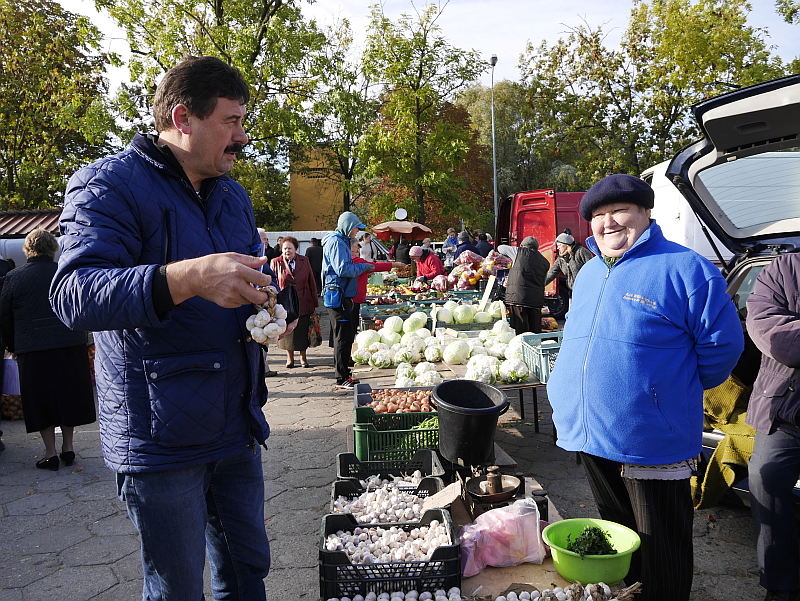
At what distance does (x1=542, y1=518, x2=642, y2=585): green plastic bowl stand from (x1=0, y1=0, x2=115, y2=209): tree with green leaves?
15.2 metres

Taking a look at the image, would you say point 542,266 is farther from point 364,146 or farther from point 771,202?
point 364,146

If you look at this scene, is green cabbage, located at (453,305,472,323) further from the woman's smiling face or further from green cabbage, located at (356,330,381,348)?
the woman's smiling face

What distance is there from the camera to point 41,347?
477cm

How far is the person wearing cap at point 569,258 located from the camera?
8414 millimetres

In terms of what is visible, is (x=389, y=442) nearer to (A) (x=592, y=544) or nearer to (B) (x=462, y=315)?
(A) (x=592, y=544)

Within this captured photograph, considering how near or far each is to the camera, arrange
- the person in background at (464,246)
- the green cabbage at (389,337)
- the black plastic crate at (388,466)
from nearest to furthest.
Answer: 1. the black plastic crate at (388,466)
2. the green cabbage at (389,337)
3. the person in background at (464,246)

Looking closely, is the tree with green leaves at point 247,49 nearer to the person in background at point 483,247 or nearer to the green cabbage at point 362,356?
the person in background at point 483,247

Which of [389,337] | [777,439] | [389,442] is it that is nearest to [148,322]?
[389,442]

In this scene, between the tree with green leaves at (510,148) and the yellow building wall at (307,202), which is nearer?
the yellow building wall at (307,202)

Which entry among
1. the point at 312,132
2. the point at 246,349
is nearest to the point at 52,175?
the point at 312,132

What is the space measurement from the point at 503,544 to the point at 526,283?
20.6ft

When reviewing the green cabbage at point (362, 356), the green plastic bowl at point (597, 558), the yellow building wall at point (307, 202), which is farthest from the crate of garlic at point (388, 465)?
the yellow building wall at point (307, 202)

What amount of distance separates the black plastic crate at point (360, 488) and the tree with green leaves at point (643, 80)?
1707cm

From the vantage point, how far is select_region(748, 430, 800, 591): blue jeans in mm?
2539
